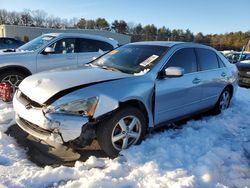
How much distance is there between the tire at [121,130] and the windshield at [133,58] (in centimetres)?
76

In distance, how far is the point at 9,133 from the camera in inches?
190

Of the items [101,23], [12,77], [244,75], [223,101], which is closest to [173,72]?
[223,101]

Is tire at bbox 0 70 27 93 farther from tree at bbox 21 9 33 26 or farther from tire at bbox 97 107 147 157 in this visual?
tree at bbox 21 9 33 26

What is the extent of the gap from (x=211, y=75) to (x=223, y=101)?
3.46 ft

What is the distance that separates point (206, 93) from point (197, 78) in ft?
1.75

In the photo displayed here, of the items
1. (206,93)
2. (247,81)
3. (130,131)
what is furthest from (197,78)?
(247,81)

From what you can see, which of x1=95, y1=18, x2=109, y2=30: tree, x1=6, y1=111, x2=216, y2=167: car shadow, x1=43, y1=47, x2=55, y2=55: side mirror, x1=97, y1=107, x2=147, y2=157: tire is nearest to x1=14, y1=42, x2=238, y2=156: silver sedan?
x1=97, y1=107, x2=147, y2=157: tire

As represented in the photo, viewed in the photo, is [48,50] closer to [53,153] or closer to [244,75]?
[53,153]

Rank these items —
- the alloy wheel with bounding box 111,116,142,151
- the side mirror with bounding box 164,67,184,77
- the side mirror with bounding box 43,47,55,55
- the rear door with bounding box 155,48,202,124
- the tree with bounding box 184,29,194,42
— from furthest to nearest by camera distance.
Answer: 1. the tree with bounding box 184,29,194,42
2. the side mirror with bounding box 43,47,55,55
3. the rear door with bounding box 155,48,202,124
4. the side mirror with bounding box 164,67,184,77
5. the alloy wheel with bounding box 111,116,142,151

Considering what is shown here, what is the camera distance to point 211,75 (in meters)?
5.93

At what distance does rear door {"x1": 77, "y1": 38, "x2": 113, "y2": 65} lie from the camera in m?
8.27

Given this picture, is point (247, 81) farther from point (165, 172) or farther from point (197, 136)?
point (165, 172)

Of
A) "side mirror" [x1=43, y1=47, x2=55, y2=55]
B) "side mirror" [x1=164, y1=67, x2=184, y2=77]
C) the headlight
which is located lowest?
the headlight

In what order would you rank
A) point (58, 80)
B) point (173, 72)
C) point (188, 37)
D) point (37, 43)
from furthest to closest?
point (188, 37), point (37, 43), point (173, 72), point (58, 80)
